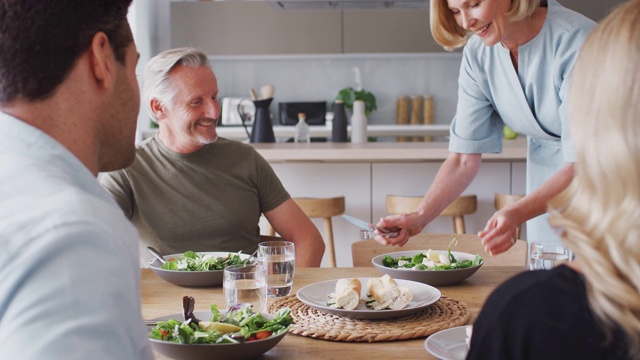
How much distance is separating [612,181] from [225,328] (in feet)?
2.54

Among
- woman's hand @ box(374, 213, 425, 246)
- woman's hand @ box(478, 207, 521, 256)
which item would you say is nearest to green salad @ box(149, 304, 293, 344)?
woman's hand @ box(478, 207, 521, 256)

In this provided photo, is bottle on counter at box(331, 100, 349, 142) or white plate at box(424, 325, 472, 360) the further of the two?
bottle on counter at box(331, 100, 349, 142)

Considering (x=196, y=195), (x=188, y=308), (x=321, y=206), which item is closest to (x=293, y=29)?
(x=321, y=206)

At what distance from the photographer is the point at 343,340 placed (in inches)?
58.5

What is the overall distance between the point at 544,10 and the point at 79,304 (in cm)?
198

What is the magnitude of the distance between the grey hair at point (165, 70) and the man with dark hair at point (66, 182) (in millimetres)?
1421

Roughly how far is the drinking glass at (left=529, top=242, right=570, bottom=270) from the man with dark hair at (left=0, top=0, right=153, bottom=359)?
3.22ft

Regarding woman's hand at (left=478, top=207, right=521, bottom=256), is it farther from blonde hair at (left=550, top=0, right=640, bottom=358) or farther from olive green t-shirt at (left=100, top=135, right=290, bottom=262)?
blonde hair at (left=550, top=0, right=640, bottom=358)

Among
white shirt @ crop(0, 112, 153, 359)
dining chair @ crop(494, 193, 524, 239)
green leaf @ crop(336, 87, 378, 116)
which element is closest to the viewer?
white shirt @ crop(0, 112, 153, 359)

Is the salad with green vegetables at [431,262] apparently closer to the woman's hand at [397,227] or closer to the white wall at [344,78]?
the woman's hand at [397,227]

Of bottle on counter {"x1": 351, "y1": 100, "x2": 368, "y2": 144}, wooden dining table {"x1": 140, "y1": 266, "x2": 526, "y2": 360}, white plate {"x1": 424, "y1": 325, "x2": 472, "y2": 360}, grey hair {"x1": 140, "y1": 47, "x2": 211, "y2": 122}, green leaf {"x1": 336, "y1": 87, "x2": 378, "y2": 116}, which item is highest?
grey hair {"x1": 140, "y1": 47, "x2": 211, "y2": 122}

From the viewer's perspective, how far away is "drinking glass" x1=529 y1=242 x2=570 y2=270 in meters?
1.75

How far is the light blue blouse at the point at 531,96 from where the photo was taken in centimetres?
236

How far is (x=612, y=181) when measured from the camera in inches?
31.9
